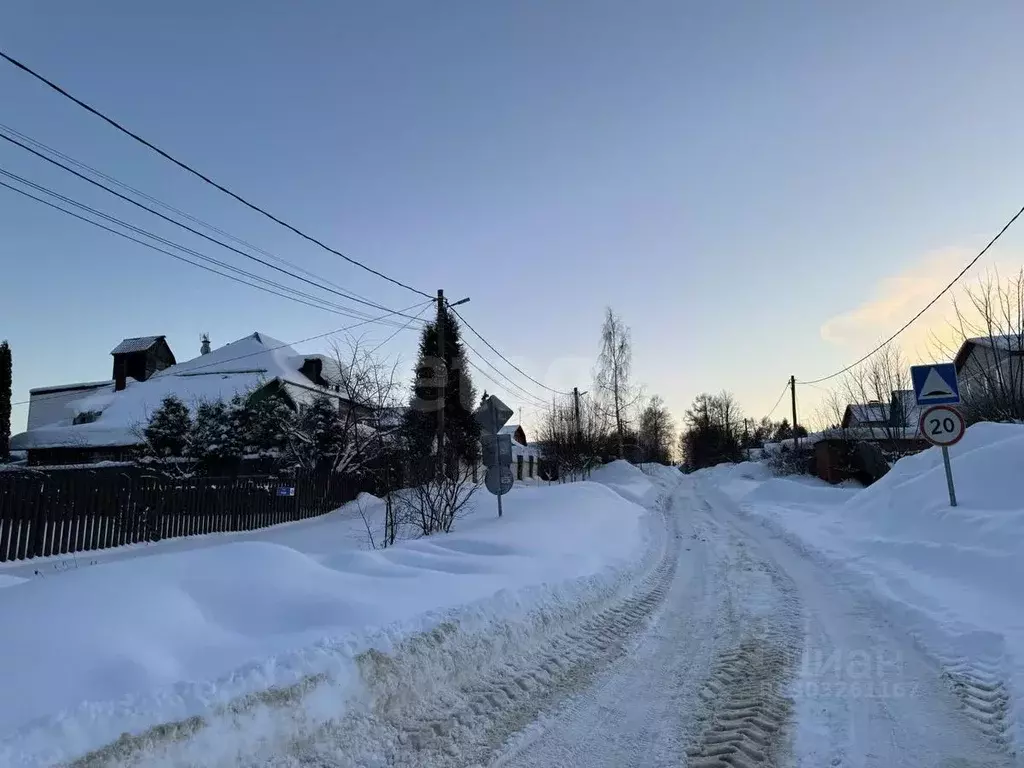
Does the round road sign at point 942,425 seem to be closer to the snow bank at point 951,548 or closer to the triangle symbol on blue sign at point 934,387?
the triangle symbol on blue sign at point 934,387

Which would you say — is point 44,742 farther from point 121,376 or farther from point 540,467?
point 540,467

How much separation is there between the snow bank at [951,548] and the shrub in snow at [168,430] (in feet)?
68.2

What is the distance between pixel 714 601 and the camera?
765 centimetres

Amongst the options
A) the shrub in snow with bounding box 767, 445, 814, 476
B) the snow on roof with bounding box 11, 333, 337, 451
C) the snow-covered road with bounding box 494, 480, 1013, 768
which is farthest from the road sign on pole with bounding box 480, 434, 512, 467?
the shrub in snow with bounding box 767, 445, 814, 476

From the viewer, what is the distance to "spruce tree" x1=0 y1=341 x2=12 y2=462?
3147cm

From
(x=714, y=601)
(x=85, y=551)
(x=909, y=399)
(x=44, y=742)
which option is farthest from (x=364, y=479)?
(x=909, y=399)

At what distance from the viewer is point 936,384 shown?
1046 centimetres

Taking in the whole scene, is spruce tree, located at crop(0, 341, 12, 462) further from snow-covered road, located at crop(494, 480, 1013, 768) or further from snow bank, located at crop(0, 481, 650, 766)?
snow-covered road, located at crop(494, 480, 1013, 768)

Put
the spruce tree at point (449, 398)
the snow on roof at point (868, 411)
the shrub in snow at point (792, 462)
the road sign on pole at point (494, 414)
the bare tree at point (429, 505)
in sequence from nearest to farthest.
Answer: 1. the bare tree at point (429, 505)
2. the road sign on pole at point (494, 414)
3. the snow on roof at point (868, 411)
4. the spruce tree at point (449, 398)
5. the shrub in snow at point (792, 462)

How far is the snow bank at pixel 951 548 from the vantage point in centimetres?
528

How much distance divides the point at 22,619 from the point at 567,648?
13.1 ft

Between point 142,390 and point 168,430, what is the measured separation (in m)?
12.9

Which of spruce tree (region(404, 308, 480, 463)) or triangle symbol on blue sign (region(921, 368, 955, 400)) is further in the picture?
spruce tree (region(404, 308, 480, 463))

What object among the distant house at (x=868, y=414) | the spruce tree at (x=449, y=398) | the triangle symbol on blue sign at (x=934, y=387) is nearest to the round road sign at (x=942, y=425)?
the triangle symbol on blue sign at (x=934, y=387)
